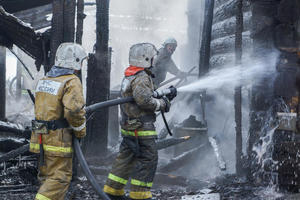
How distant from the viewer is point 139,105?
432 cm

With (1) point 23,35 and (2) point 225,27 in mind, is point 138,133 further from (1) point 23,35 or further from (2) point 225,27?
(2) point 225,27

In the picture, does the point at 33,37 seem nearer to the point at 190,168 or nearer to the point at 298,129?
the point at 190,168

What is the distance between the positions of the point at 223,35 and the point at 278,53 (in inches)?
107

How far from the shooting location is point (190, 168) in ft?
23.6

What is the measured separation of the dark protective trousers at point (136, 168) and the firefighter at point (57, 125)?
2.70 feet

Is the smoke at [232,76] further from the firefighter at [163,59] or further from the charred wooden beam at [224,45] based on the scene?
the firefighter at [163,59]

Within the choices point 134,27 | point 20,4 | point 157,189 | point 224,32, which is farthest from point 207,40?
point 134,27

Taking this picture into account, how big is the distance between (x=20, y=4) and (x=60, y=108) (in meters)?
4.61

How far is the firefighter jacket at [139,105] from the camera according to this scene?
4.29 m

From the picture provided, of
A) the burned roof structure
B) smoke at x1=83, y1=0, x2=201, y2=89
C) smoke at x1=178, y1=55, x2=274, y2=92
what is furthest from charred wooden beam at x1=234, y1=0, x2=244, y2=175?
smoke at x1=83, y1=0, x2=201, y2=89

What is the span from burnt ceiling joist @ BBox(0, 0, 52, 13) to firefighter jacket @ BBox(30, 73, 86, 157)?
4.24 meters

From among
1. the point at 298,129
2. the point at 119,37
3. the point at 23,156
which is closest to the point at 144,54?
the point at 298,129

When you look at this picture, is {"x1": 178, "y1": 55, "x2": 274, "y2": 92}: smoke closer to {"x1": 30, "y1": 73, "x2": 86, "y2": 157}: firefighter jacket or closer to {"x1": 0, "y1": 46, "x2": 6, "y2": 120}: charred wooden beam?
{"x1": 30, "y1": 73, "x2": 86, "y2": 157}: firefighter jacket

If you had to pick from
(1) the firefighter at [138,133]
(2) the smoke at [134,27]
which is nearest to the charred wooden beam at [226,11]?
(1) the firefighter at [138,133]
